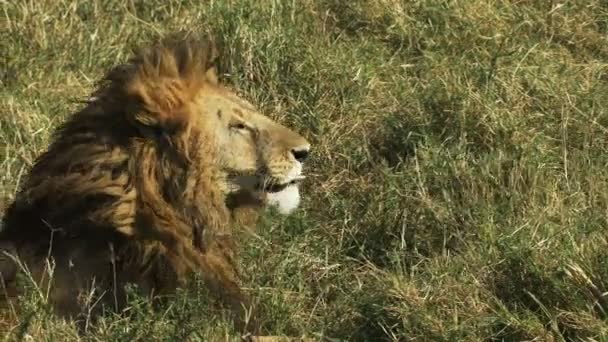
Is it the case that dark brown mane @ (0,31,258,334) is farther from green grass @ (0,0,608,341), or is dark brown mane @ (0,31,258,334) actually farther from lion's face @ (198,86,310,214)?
green grass @ (0,0,608,341)

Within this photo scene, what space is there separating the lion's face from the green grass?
13 cm

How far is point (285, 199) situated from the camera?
465 cm

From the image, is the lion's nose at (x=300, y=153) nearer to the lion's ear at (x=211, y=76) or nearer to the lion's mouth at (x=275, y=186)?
the lion's mouth at (x=275, y=186)

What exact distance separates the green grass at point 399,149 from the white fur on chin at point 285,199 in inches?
2.1

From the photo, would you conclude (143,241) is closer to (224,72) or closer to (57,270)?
(57,270)

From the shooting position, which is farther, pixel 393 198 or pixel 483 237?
pixel 393 198

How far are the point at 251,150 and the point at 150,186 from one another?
453 millimetres

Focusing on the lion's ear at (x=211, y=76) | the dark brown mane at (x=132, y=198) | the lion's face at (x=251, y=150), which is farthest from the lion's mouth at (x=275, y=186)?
the lion's ear at (x=211, y=76)

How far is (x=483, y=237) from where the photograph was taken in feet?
15.2

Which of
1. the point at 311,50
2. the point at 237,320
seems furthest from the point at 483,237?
the point at 311,50

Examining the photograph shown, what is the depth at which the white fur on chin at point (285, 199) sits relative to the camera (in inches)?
181

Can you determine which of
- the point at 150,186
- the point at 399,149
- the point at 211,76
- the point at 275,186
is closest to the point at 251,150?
the point at 275,186

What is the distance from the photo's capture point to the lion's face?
14.8 ft

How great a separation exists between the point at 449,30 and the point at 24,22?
2.15 meters
